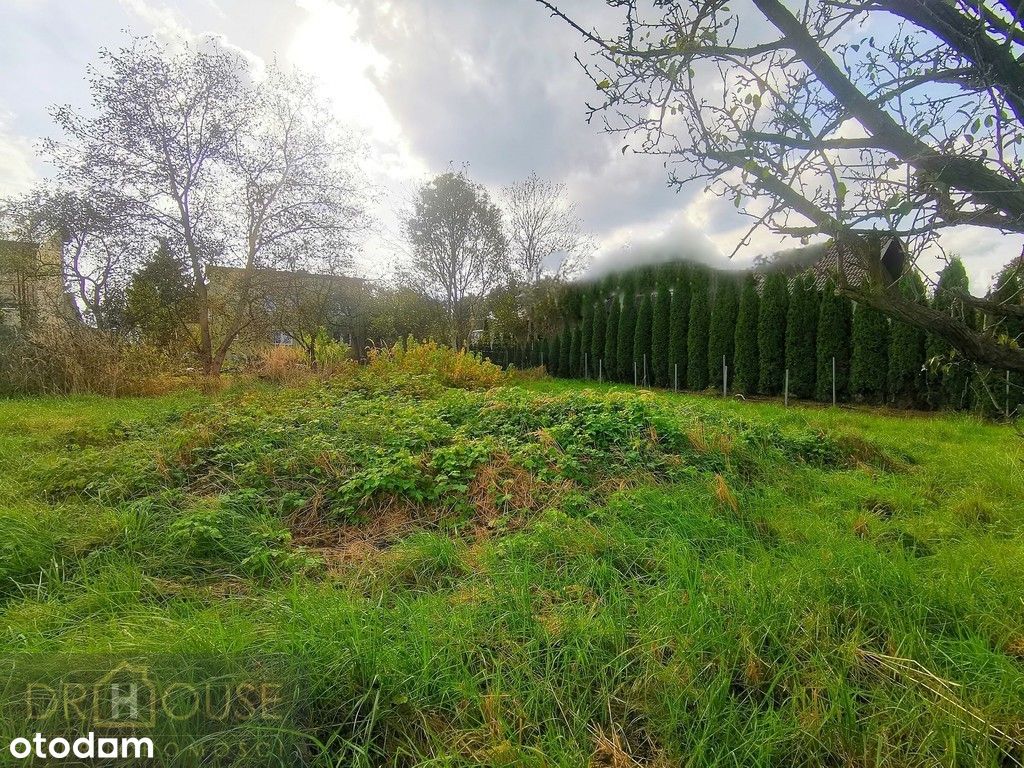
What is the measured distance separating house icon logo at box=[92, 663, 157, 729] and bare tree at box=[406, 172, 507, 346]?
1744 cm

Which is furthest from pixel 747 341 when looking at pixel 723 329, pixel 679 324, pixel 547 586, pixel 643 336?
pixel 547 586

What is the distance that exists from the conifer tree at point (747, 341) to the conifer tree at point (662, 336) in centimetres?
250

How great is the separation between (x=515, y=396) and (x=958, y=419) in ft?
21.9

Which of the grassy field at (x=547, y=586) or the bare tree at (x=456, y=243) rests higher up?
the bare tree at (x=456, y=243)

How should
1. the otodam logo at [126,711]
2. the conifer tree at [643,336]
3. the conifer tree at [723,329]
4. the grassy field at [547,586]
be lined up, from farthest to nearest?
the conifer tree at [643,336]
the conifer tree at [723,329]
the grassy field at [547,586]
the otodam logo at [126,711]

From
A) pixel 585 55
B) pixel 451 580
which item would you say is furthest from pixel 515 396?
Result: pixel 585 55

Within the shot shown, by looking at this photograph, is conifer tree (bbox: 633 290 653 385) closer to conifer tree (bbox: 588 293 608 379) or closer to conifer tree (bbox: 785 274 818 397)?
conifer tree (bbox: 588 293 608 379)

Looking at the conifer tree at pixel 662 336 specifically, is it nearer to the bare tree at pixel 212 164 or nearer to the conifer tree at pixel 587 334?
the conifer tree at pixel 587 334

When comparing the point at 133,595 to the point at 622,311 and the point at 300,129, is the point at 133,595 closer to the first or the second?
the point at 300,129

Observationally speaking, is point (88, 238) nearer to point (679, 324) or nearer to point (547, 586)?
point (547, 586)

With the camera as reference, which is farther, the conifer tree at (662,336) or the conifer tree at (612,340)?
the conifer tree at (612,340)

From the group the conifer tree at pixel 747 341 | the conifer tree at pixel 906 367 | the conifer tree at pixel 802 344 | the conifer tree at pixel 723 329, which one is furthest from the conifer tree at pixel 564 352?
the conifer tree at pixel 906 367

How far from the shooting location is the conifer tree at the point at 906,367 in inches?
316

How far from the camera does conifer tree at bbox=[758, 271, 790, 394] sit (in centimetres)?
1005
